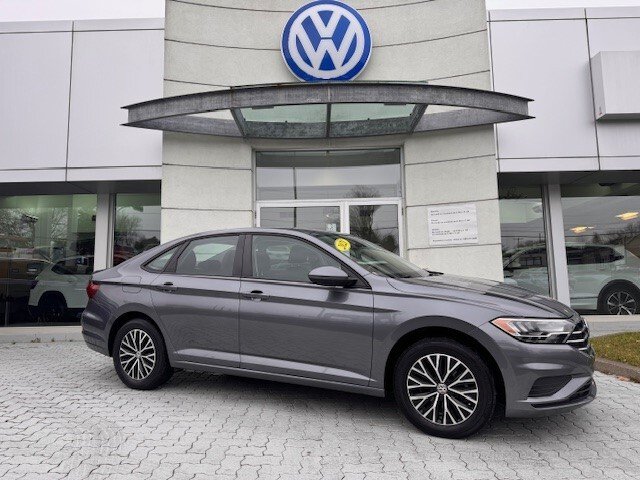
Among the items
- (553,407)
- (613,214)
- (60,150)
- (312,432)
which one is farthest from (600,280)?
(60,150)

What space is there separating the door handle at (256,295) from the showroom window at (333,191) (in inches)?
182

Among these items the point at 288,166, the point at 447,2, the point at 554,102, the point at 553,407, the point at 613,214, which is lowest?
the point at 553,407

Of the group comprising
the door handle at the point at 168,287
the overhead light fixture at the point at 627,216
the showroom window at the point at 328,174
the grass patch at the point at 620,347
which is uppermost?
the showroom window at the point at 328,174

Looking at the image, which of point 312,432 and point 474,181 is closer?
point 312,432

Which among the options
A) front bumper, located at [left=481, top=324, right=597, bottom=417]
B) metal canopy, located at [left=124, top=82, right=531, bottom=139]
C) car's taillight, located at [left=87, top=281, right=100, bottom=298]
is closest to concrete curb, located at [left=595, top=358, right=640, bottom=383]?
front bumper, located at [left=481, top=324, right=597, bottom=417]

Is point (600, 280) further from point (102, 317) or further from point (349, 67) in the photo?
point (102, 317)

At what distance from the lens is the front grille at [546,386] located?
10.3ft

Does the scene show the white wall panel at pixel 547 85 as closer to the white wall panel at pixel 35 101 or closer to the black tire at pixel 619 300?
the black tire at pixel 619 300

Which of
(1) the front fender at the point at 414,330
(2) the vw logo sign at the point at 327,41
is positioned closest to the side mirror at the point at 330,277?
(1) the front fender at the point at 414,330

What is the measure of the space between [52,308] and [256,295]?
7.73 meters

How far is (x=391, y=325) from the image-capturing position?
137 inches

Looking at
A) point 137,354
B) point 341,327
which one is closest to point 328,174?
point 137,354

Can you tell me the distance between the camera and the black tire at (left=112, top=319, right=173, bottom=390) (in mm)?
4449

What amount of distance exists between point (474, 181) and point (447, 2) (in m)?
3.43
